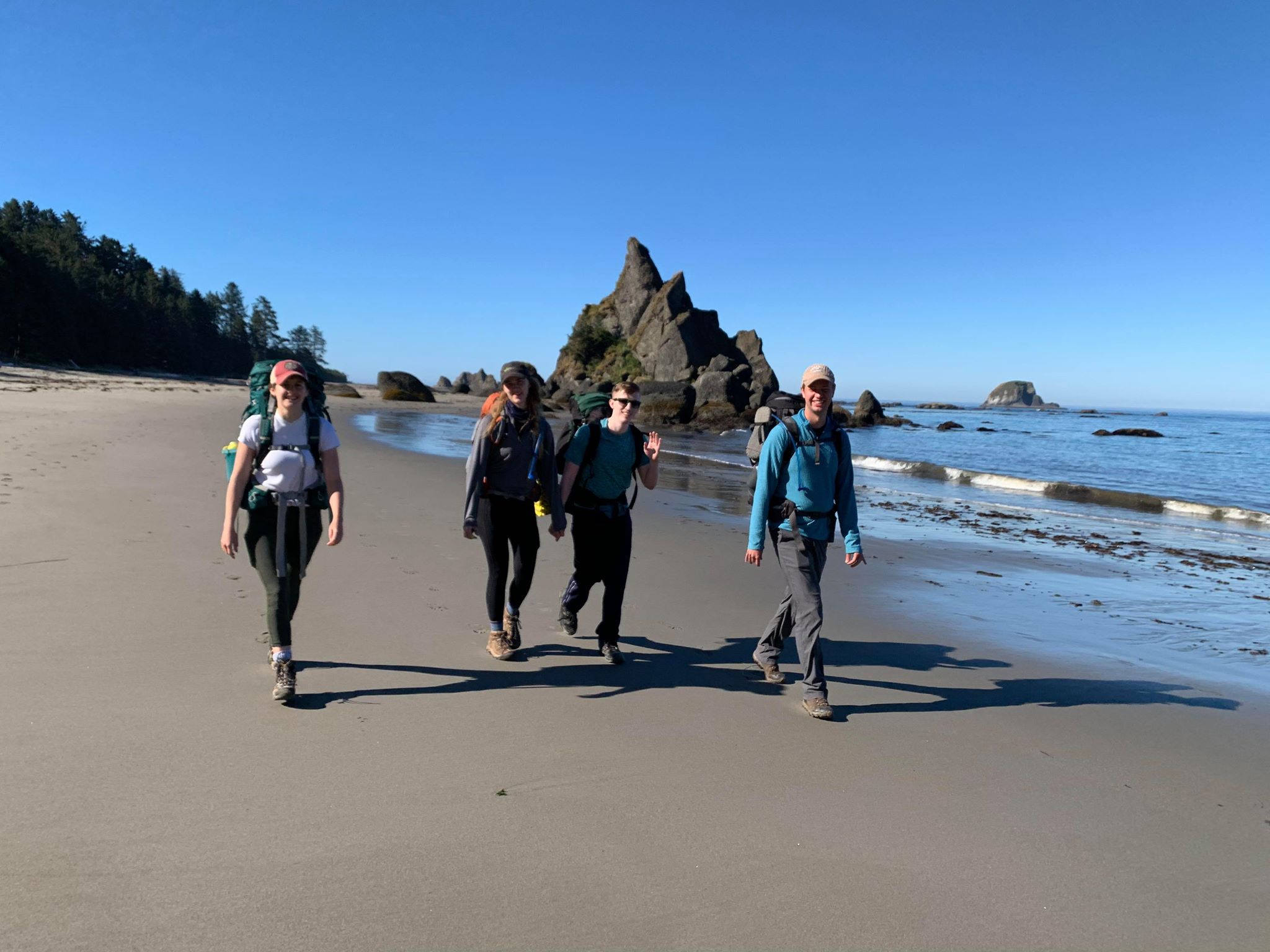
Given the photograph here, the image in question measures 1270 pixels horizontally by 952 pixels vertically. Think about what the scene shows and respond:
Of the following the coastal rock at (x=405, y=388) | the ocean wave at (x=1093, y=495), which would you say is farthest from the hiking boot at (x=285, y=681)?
the coastal rock at (x=405, y=388)

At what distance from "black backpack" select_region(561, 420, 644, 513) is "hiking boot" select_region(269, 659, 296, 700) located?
6.21 feet

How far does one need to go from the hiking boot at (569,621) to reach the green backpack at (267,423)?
1908mm

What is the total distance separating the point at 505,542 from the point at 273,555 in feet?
4.45

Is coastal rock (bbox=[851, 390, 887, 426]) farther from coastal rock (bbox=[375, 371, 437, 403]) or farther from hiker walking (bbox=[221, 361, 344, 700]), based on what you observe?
hiker walking (bbox=[221, 361, 344, 700])

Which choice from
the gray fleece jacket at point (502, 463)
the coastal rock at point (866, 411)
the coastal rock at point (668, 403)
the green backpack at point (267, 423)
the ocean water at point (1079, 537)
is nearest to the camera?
the green backpack at point (267, 423)

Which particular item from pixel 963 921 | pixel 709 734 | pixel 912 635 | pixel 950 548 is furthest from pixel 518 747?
pixel 950 548

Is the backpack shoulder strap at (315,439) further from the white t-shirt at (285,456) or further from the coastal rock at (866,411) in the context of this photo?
the coastal rock at (866,411)

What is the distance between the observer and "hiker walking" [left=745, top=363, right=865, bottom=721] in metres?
4.38

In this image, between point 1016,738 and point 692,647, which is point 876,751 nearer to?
point 1016,738

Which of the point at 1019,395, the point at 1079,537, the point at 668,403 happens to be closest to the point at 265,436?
the point at 1079,537

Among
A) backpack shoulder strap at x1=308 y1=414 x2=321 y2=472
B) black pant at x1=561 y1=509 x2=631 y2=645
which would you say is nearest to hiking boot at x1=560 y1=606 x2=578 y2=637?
black pant at x1=561 y1=509 x2=631 y2=645

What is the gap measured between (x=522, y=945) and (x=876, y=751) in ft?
7.17

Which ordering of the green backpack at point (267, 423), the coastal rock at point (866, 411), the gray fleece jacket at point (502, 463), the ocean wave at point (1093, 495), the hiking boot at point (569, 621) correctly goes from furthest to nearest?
the coastal rock at point (866, 411) → the ocean wave at point (1093, 495) → the hiking boot at point (569, 621) → the gray fleece jacket at point (502, 463) → the green backpack at point (267, 423)

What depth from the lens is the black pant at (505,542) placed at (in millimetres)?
4816
